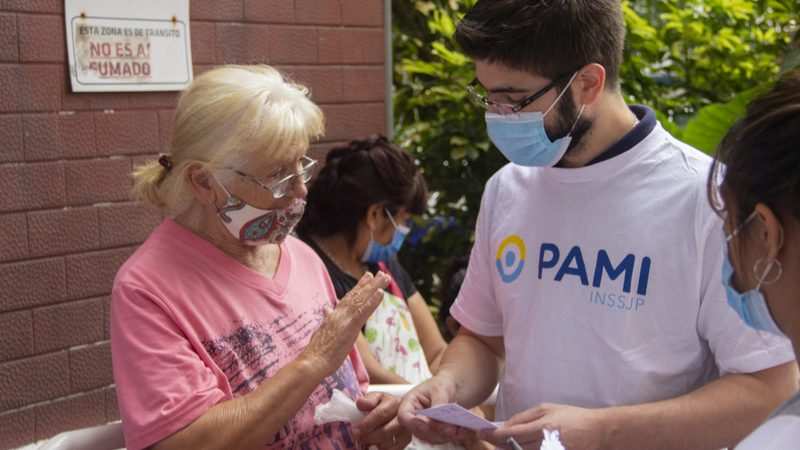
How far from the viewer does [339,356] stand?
2.53 metres

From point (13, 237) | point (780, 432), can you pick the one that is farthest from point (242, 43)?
point (780, 432)

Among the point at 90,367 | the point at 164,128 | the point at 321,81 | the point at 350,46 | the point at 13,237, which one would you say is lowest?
the point at 90,367

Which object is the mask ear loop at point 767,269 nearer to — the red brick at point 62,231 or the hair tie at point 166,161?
the hair tie at point 166,161

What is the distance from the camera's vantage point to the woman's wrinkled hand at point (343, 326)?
2510 millimetres

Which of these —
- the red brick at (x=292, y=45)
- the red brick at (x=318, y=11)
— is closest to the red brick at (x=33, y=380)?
the red brick at (x=292, y=45)

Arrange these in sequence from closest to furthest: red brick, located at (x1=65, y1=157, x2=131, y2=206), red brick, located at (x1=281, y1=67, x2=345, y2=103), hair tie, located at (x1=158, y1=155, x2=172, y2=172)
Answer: hair tie, located at (x1=158, y1=155, x2=172, y2=172)
red brick, located at (x1=65, y1=157, x2=131, y2=206)
red brick, located at (x1=281, y1=67, x2=345, y2=103)

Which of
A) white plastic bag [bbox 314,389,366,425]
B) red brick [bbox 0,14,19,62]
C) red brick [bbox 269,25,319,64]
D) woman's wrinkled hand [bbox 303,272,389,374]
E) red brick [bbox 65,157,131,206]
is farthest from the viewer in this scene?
red brick [bbox 269,25,319,64]

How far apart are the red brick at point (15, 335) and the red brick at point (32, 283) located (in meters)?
0.03

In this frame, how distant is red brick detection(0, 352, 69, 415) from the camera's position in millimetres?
3369

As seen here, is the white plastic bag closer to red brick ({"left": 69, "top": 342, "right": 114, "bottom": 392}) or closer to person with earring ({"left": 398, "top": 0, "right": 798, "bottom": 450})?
person with earring ({"left": 398, "top": 0, "right": 798, "bottom": 450})

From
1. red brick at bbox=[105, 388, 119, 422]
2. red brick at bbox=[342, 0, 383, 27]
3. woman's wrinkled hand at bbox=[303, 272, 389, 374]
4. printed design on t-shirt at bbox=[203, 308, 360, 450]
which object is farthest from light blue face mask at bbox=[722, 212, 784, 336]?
red brick at bbox=[342, 0, 383, 27]

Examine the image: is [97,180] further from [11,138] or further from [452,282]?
[452,282]

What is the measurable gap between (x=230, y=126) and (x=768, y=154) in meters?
1.45

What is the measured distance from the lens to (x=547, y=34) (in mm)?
2293
